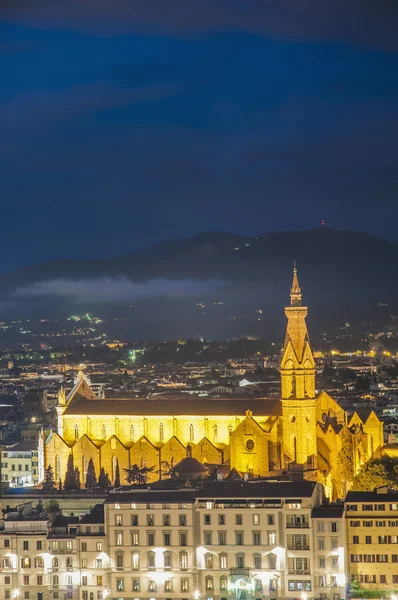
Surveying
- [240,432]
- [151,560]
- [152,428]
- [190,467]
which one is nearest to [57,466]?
[152,428]

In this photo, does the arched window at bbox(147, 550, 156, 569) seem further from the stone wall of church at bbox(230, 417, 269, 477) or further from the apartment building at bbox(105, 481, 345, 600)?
the stone wall of church at bbox(230, 417, 269, 477)

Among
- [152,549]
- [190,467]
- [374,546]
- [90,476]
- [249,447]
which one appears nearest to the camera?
[374,546]

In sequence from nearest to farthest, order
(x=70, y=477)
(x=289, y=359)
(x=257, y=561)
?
(x=257, y=561) → (x=70, y=477) → (x=289, y=359)

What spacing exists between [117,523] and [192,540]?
323cm

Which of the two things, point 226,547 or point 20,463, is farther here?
point 20,463

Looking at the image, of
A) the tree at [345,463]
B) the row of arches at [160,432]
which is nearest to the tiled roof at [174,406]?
the row of arches at [160,432]

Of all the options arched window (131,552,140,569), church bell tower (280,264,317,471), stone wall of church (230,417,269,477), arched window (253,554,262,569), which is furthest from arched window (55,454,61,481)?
arched window (253,554,262,569)

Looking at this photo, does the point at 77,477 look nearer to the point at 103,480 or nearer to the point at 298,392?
the point at 103,480

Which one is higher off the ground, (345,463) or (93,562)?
(345,463)

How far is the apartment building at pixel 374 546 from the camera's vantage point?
7212 cm

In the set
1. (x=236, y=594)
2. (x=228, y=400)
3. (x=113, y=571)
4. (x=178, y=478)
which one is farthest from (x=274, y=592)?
(x=228, y=400)

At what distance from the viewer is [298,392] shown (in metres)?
99.9

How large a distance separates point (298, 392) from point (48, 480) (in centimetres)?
1479

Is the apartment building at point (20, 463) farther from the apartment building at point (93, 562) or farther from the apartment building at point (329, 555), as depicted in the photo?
the apartment building at point (329, 555)
